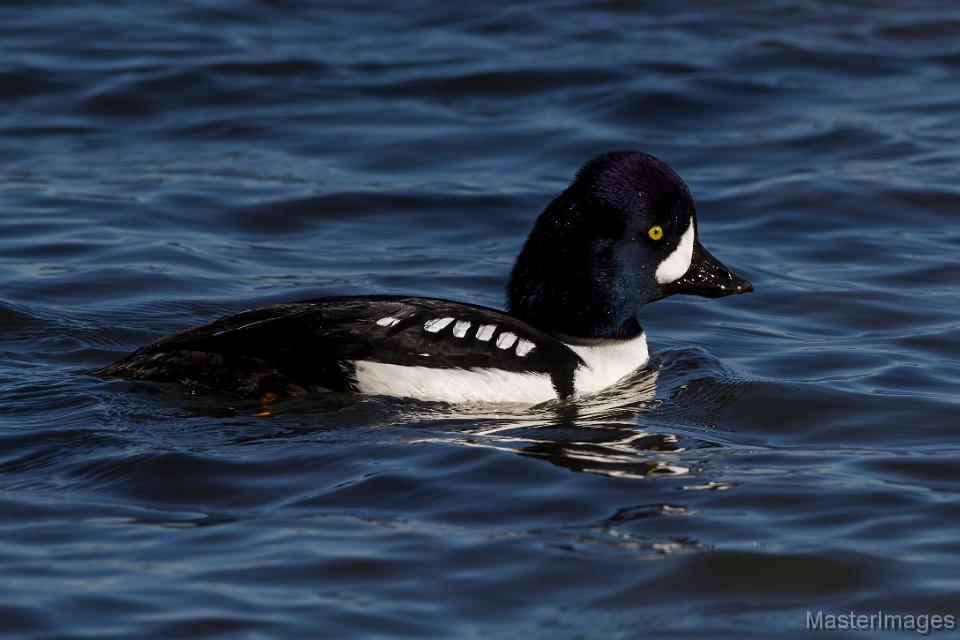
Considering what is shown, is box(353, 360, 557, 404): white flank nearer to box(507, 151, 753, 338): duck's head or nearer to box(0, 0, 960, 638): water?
box(0, 0, 960, 638): water

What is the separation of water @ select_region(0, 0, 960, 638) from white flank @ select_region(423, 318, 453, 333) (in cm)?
46

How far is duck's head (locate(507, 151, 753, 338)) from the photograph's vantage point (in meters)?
8.40

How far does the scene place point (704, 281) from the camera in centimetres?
905

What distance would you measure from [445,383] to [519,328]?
21.0 inches

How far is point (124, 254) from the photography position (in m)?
11.2

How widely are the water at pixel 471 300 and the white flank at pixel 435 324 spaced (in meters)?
0.46

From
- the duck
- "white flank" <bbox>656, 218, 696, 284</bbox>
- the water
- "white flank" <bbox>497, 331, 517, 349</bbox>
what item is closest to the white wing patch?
the duck

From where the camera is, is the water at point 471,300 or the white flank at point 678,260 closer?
the water at point 471,300

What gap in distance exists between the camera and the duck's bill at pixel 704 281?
8984mm

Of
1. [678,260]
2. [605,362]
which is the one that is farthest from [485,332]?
[678,260]

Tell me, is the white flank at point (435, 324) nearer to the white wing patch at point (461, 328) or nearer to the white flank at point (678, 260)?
the white wing patch at point (461, 328)

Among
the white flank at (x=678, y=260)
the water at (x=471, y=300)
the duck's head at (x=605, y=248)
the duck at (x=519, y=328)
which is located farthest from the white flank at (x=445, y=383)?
the white flank at (x=678, y=260)

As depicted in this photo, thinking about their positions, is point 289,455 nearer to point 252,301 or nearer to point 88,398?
point 88,398

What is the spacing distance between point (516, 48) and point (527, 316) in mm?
8594
